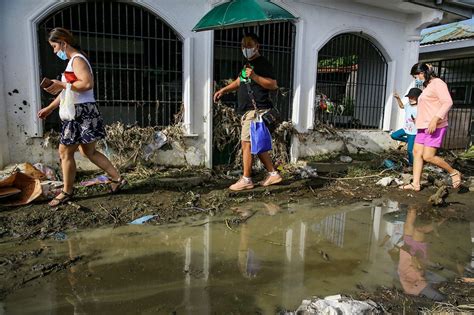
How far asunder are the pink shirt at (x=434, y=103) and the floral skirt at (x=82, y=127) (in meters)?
4.06

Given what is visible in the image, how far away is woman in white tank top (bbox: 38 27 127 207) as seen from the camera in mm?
3678

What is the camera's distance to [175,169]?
5.73 metres

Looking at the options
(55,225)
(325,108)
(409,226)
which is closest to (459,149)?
(325,108)

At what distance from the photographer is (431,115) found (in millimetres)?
4730

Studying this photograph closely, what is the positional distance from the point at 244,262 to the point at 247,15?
263 cm

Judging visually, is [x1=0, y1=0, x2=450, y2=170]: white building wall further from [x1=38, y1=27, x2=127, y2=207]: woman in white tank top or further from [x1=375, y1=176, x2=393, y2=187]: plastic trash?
[x1=375, y1=176, x2=393, y2=187]: plastic trash

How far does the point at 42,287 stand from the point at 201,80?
3.99 m

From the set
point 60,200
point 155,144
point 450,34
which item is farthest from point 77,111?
point 450,34

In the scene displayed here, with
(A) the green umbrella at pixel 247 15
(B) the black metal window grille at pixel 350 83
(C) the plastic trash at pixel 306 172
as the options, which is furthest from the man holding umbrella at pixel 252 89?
(B) the black metal window grille at pixel 350 83

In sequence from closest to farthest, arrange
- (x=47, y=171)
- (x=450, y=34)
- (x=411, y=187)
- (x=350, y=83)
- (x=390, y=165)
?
1. (x=47, y=171)
2. (x=411, y=187)
3. (x=390, y=165)
4. (x=350, y=83)
5. (x=450, y=34)

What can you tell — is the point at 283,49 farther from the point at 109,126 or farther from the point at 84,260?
the point at 84,260

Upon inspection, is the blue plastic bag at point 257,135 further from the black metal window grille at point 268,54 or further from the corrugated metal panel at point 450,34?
the corrugated metal panel at point 450,34

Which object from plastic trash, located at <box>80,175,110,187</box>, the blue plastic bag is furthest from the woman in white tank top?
the blue plastic bag

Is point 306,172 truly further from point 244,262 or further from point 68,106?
point 68,106
